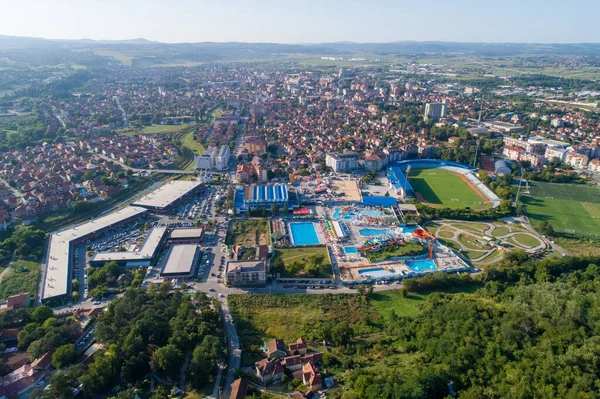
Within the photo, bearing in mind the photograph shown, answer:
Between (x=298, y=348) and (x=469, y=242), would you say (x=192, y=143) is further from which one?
(x=298, y=348)

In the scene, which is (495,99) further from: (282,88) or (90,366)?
(90,366)

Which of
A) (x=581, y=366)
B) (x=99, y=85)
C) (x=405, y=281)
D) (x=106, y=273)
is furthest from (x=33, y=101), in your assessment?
(x=581, y=366)

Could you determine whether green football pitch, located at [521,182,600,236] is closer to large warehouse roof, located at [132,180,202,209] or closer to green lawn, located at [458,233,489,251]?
green lawn, located at [458,233,489,251]

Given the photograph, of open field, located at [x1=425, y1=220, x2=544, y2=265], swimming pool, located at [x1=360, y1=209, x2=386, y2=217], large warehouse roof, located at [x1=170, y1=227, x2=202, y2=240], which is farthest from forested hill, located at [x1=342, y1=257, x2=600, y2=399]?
large warehouse roof, located at [x1=170, y1=227, x2=202, y2=240]

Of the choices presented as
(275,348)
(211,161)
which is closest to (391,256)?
(275,348)

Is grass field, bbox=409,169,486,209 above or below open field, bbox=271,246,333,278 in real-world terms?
above

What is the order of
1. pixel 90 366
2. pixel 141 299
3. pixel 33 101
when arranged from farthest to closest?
pixel 33 101, pixel 141 299, pixel 90 366

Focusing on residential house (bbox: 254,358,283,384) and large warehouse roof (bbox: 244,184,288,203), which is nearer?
residential house (bbox: 254,358,283,384)
